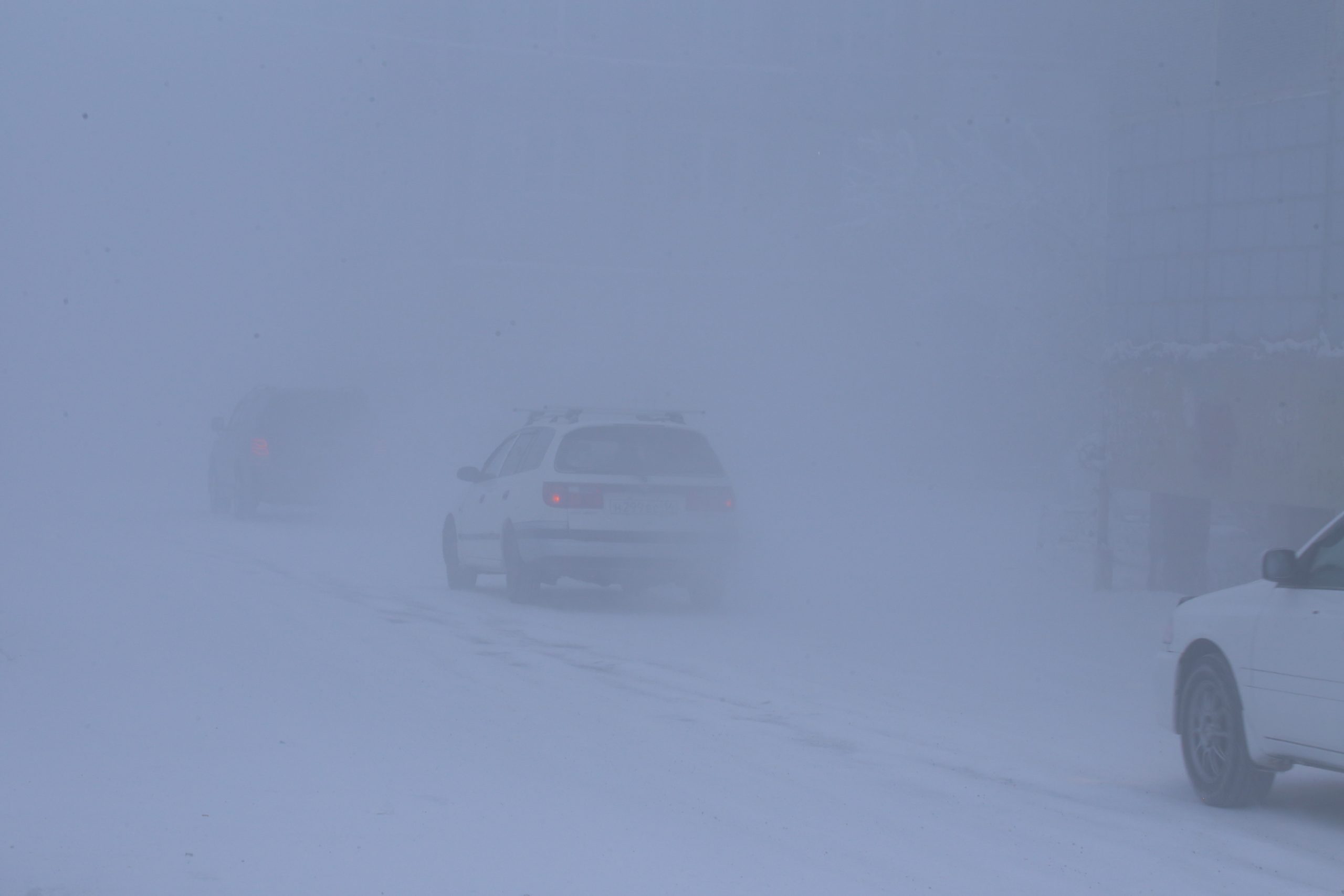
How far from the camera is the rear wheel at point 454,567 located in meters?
15.5

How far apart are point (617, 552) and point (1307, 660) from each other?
25.3 feet

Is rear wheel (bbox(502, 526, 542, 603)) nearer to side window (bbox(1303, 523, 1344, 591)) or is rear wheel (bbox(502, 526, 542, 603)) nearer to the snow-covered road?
the snow-covered road

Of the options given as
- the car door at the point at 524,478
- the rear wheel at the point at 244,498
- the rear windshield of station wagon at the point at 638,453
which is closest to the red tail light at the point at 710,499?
the rear windshield of station wagon at the point at 638,453

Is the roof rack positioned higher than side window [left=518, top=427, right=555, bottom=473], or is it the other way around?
the roof rack

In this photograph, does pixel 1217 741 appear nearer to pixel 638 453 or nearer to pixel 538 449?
pixel 638 453

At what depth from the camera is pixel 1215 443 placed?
47.6 ft

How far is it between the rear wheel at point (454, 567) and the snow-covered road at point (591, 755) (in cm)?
124

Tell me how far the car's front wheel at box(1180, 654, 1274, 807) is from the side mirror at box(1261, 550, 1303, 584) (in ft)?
1.69

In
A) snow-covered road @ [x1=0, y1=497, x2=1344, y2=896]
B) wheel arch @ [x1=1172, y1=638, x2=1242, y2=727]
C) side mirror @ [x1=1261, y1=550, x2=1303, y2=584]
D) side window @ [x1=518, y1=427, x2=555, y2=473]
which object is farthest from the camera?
side window @ [x1=518, y1=427, x2=555, y2=473]

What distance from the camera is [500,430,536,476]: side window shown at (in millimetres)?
14578

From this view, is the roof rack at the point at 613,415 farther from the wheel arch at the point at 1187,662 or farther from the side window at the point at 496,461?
the wheel arch at the point at 1187,662

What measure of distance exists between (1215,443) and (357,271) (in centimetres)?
3227

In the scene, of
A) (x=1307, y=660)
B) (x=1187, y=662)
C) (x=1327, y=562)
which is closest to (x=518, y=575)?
(x=1187, y=662)

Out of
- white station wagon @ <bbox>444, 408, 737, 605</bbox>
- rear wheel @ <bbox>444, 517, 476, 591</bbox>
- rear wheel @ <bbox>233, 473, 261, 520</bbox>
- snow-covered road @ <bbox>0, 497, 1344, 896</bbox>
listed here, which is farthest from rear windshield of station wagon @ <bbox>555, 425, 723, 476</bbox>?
rear wheel @ <bbox>233, 473, 261, 520</bbox>
